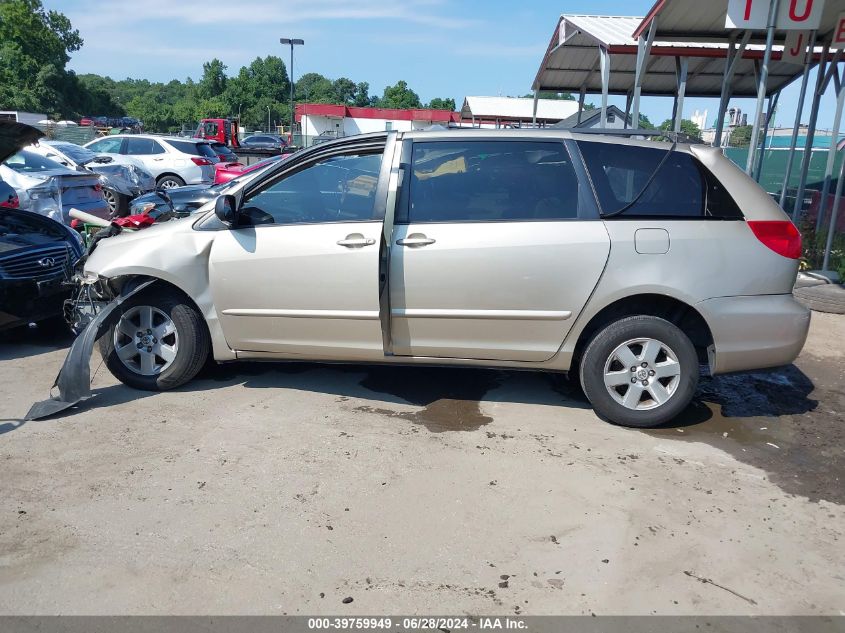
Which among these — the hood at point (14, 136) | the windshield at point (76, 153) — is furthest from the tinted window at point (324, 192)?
the windshield at point (76, 153)

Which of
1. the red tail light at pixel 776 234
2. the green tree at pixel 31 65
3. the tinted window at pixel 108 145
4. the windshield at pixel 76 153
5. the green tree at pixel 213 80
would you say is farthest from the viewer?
the green tree at pixel 213 80

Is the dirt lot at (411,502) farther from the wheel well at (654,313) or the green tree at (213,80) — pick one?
the green tree at (213,80)

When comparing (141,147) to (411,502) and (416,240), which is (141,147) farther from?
(411,502)

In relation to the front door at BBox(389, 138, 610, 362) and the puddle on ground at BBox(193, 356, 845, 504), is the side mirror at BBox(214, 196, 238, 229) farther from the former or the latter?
the puddle on ground at BBox(193, 356, 845, 504)

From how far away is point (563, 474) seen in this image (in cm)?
377

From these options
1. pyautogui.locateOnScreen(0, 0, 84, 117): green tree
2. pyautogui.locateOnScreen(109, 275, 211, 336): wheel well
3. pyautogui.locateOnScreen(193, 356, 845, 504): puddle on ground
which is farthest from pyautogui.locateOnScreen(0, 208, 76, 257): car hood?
pyautogui.locateOnScreen(0, 0, 84, 117): green tree

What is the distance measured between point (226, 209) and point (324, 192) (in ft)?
2.24

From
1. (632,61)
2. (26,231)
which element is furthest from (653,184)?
(632,61)

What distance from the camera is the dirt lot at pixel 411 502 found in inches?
110

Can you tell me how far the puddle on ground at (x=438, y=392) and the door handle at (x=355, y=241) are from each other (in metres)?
1.17

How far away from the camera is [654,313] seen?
174 inches

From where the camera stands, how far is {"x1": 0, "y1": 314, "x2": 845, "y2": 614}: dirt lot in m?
2.79

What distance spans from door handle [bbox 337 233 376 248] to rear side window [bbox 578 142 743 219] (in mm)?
1565

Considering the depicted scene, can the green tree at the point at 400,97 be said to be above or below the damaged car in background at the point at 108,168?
above
